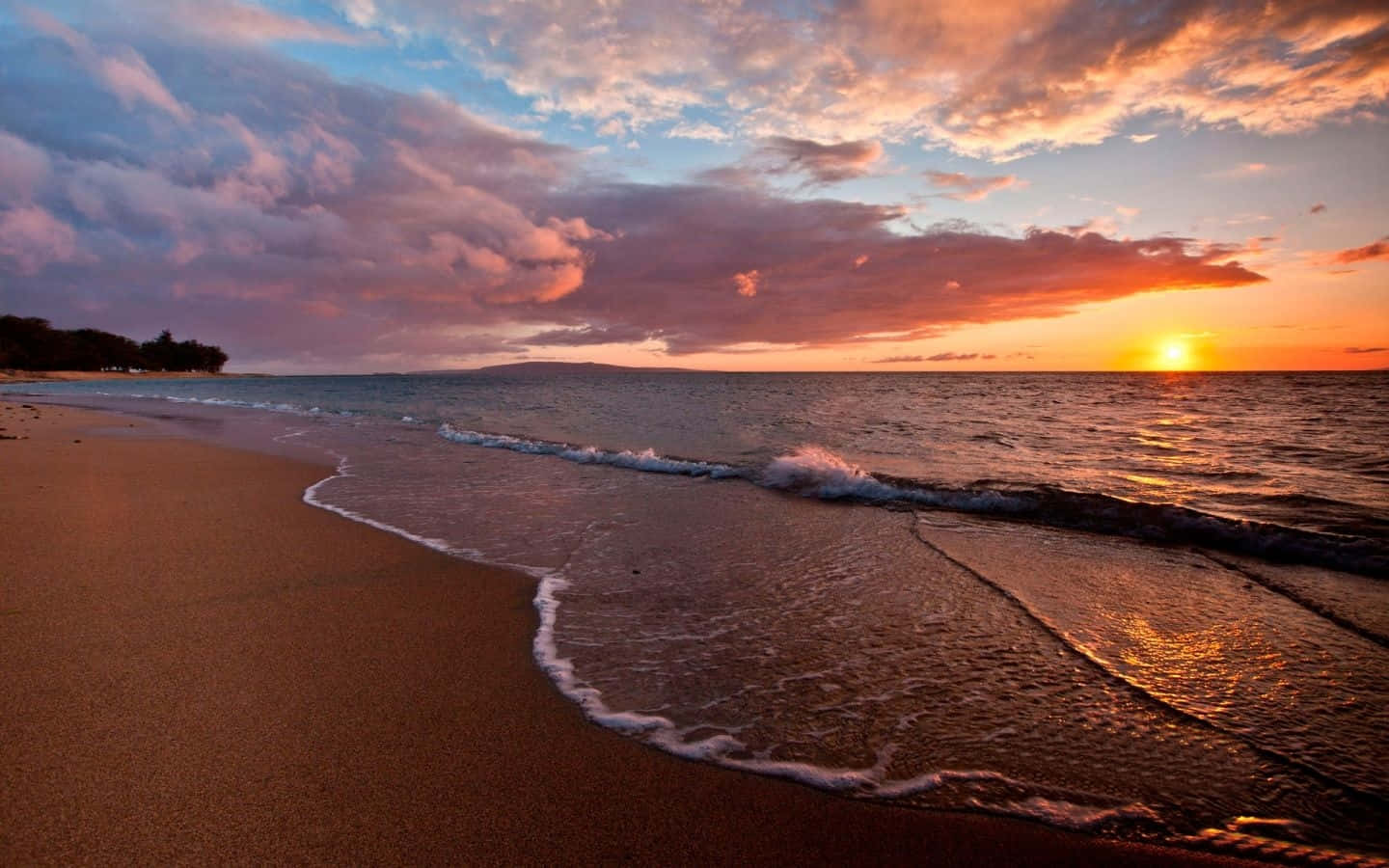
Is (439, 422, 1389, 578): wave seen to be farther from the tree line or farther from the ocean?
the tree line

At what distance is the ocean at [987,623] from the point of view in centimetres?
335

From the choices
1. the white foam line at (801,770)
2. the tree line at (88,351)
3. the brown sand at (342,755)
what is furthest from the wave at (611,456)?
the tree line at (88,351)

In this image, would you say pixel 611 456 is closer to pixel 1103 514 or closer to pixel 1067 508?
pixel 1067 508

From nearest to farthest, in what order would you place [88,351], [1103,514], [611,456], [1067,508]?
[1103,514] → [1067,508] → [611,456] → [88,351]

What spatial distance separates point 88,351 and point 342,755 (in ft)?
566

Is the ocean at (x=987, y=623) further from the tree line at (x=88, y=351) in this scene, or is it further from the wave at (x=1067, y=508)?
the tree line at (x=88, y=351)

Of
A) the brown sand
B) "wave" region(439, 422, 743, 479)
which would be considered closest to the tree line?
"wave" region(439, 422, 743, 479)

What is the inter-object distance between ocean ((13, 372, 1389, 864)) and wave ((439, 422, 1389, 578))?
2.1 inches

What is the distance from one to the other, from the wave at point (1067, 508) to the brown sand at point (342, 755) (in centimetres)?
752

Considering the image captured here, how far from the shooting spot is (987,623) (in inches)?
216

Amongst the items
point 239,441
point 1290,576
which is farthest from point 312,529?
point 239,441

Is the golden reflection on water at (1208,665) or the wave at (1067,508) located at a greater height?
the wave at (1067,508)

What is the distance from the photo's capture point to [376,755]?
3.33 meters

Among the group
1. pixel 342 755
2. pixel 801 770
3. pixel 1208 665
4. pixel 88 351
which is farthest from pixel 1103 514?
pixel 88 351
